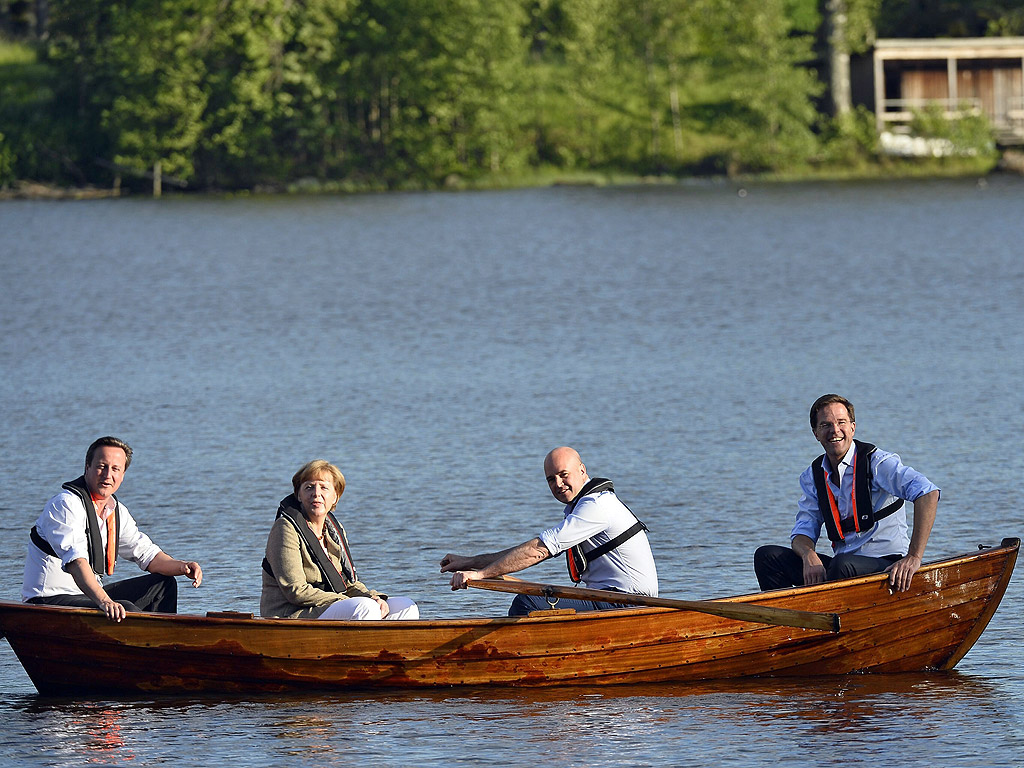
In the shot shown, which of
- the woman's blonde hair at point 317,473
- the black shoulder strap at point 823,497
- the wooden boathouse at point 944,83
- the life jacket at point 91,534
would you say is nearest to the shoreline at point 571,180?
the wooden boathouse at point 944,83

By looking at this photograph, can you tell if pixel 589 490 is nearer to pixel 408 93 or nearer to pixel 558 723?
pixel 558 723

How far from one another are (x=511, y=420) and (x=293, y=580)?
9.97m

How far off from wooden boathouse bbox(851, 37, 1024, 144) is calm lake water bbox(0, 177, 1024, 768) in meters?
25.7

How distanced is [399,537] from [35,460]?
17.9 feet

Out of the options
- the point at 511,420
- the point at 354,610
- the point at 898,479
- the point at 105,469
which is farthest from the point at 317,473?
the point at 511,420

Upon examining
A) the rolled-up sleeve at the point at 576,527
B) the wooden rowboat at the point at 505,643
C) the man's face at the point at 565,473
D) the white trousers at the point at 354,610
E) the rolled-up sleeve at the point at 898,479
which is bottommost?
the wooden rowboat at the point at 505,643

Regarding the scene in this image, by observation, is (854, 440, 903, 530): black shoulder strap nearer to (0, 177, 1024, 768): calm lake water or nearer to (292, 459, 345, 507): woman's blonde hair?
(0, 177, 1024, 768): calm lake water

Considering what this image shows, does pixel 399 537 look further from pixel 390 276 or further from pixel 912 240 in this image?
pixel 912 240

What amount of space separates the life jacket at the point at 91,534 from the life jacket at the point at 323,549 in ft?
3.00

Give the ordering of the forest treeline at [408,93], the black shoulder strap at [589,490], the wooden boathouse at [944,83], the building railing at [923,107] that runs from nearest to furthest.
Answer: the black shoulder strap at [589,490] → the forest treeline at [408,93] → the building railing at [923,107] → the wooden boathouse at [944,83]

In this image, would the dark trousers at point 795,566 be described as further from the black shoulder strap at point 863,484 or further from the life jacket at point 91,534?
the life jacket at point 91,534

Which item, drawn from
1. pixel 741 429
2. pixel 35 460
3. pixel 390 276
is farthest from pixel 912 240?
pixel 35 460

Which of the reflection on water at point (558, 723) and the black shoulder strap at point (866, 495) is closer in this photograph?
the reflection on water at point (558, 723)

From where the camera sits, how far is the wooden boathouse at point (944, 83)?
70312 millimetres
